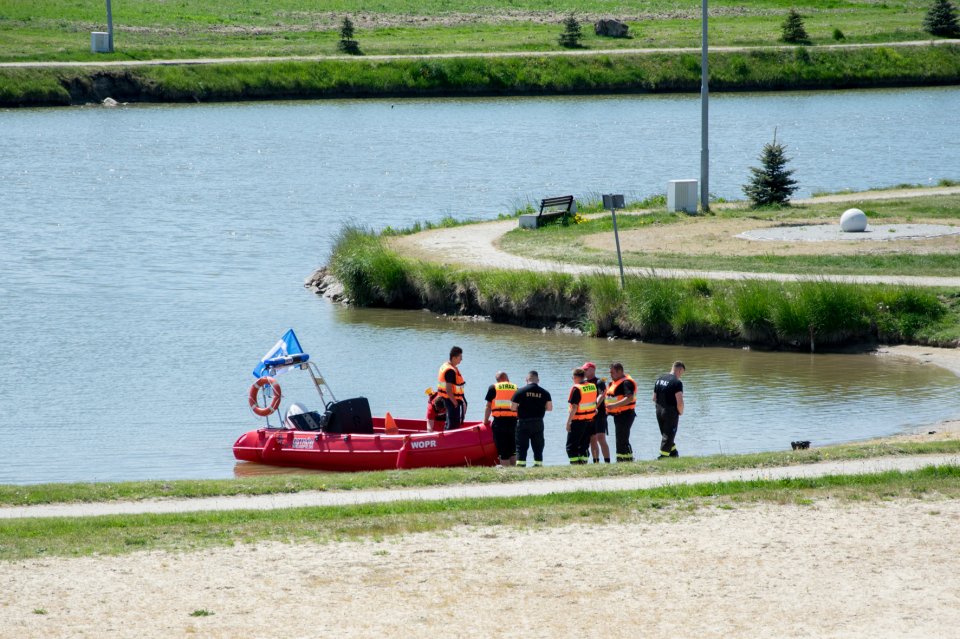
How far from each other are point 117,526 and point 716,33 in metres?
83.8

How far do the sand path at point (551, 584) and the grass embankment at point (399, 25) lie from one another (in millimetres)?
74695

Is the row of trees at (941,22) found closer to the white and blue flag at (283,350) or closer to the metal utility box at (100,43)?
the metal utility box at (100,43)

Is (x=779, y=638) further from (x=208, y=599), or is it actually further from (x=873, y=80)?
(x=873, y=80)

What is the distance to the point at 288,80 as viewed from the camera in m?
80.4

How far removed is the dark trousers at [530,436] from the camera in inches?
679

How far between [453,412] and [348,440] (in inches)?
63.0

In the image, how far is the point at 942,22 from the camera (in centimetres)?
9062

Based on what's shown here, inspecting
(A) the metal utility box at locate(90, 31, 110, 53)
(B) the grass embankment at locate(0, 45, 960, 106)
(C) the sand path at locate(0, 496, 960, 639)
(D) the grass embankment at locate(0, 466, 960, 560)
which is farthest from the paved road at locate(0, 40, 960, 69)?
(C) the sand path at locate(0, 496, 960, 639)

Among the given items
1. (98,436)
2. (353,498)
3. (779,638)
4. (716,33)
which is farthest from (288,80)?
(779,638)

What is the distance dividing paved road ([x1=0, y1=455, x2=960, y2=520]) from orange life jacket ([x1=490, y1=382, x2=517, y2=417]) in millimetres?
2714

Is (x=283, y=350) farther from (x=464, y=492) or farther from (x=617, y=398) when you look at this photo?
(x=464, y=492)

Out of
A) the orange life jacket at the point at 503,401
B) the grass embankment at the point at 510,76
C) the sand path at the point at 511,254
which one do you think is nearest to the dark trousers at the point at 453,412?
the orange life jacket at the point at 503,401

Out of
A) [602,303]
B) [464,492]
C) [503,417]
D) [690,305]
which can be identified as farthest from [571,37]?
[464,492]

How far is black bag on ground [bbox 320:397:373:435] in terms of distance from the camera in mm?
19203
